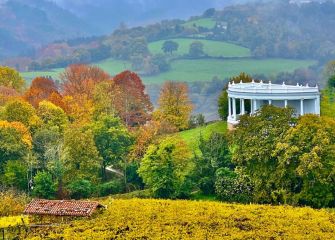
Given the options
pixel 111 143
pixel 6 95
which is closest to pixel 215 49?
pixel 6 95

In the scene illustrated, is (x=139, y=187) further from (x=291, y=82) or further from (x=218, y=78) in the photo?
(x=218, y=78)

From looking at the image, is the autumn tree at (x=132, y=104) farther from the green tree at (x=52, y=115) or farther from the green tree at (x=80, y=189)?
the green tree at (x=80, y=189)

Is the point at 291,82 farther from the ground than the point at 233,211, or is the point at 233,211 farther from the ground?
the point at 291,82

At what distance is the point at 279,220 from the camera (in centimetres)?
3206

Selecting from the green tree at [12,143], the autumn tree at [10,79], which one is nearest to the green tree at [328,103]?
the green tree at [12,143]

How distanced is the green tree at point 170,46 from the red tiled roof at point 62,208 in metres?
112

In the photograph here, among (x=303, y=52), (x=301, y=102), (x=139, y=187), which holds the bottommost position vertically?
(x=139, y=187)

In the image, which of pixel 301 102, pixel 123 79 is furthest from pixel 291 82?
pixel 301 102

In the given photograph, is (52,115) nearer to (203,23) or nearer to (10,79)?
(10,79)

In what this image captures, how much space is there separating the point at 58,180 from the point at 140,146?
7.84 metres

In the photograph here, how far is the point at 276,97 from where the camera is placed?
6003 centimetres

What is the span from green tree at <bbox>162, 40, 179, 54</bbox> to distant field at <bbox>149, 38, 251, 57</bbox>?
1030 millimetres

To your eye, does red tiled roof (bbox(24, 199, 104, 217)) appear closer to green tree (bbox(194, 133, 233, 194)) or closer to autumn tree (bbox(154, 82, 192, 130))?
green tree (bbox(194, 133, 233, 194))

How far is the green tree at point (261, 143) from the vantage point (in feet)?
142
